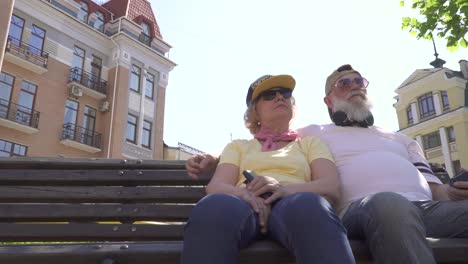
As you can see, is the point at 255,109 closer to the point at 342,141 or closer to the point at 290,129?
the point at 290,129

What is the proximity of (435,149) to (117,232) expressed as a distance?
105 feet

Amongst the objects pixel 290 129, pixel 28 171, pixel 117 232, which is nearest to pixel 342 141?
pixel 290 129

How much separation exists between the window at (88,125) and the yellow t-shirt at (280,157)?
21773 millimetres

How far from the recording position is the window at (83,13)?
979 inches

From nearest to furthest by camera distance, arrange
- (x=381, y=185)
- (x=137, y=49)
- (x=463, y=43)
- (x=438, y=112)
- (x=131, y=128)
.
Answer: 1. (x=381, y=185)
2. (x=463, y=43)
3. (x=131, y=128)
4. (x=137, y=49)
5. (x=438, y=112)

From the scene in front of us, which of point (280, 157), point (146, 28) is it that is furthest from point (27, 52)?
point (280, 157)

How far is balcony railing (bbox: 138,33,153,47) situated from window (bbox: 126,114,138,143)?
4631 millimetres

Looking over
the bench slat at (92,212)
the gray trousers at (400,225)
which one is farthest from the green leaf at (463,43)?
the bench slat at (92,212)

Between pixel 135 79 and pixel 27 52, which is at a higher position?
pixel 135 79

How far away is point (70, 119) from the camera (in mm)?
23375

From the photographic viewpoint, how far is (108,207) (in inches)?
112

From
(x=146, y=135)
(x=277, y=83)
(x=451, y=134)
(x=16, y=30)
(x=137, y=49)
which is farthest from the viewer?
(x=451, y=134)

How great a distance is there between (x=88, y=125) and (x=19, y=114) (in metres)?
4.00

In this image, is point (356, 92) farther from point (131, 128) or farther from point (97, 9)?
point (97, 9)
